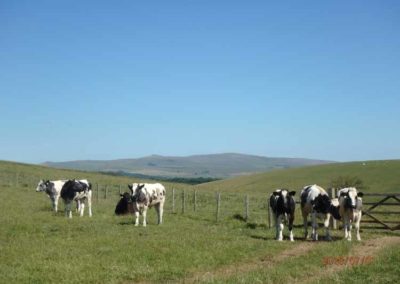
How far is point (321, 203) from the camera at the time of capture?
24047 mm

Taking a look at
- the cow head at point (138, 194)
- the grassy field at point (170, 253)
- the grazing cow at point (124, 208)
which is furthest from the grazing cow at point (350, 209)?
the grazing cow at point (124, 208)

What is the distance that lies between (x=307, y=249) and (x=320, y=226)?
28.2 ft

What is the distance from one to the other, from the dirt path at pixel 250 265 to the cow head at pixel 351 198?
3613 mm

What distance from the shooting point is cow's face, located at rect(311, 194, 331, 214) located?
78.5 ft

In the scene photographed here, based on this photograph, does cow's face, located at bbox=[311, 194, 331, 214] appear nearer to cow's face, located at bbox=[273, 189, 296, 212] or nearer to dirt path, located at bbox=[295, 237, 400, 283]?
cow's face, located at bbox=[273, 189, 296, 212]

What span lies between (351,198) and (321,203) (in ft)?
4.58

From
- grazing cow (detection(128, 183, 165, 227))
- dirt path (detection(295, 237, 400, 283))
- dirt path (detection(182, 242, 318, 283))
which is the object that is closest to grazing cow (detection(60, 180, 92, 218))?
grazing cow (detection(128, 183, 165, 227))

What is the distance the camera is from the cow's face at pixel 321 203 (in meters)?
23.9

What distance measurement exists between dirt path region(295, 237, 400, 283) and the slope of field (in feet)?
172

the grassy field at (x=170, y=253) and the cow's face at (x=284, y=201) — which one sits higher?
the cow's face at (x=284, y=201)

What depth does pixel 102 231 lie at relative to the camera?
23062 mm

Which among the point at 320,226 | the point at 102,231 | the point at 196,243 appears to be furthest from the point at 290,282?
the point at 320,226

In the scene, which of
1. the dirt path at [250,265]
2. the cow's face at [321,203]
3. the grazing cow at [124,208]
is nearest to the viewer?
the dirt path at [250,265]

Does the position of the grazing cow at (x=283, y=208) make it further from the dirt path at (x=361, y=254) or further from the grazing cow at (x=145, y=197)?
the grazing cow at (x=145, y=197)
